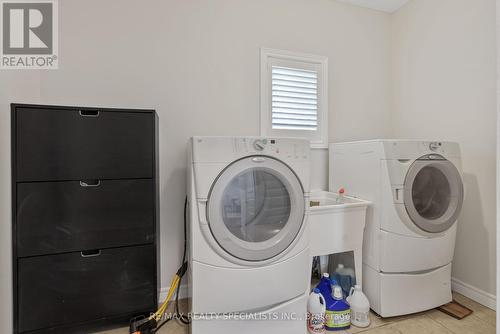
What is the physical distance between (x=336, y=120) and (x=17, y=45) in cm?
238

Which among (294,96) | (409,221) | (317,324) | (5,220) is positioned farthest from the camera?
(294,96)

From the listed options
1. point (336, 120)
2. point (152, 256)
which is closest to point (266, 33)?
point (336, 120)

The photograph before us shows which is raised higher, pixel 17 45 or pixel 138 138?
pixel 17 45

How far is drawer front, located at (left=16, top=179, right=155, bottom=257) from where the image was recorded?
1280 millimetres

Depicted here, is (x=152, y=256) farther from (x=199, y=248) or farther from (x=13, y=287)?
(x=13, y=287)

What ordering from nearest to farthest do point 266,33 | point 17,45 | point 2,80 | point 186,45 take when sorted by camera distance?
1. point 2,80
2. point 17,45
3. point 186,45
4. point 266,33

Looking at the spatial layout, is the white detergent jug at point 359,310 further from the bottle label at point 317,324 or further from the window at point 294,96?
→ the window at point 294,96

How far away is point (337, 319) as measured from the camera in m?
1.52

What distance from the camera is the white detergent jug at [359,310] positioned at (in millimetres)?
1545

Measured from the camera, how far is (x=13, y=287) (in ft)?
4.12

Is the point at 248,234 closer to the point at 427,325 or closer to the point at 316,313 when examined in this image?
the point at 316,313

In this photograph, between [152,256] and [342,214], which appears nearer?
[152,256]

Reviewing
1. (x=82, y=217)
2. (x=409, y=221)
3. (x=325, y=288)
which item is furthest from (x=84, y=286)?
(x=409, y=221)

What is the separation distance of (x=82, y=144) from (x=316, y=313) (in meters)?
1.60
